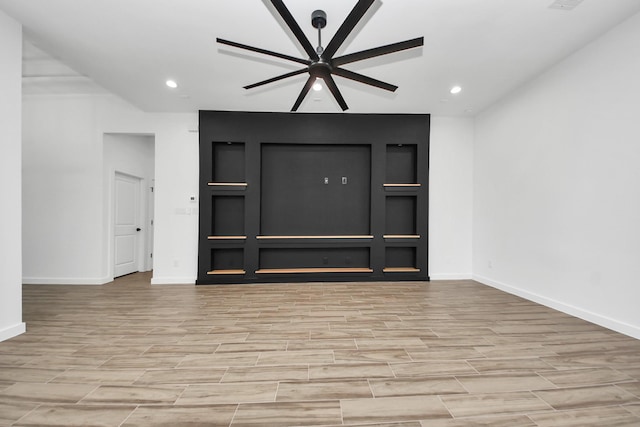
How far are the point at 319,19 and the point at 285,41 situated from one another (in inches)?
23.2

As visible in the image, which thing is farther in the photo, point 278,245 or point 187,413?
point 278,245

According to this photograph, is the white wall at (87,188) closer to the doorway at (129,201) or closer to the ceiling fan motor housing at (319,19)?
the doorway at (129,201)

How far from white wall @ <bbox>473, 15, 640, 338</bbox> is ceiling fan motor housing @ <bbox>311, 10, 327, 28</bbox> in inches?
116

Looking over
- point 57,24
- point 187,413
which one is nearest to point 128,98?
point 57,24

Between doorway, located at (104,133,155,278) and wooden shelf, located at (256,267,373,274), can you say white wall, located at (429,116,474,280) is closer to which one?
wooden shelf, located at (256,267,373,274)

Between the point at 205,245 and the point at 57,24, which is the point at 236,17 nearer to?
the point at 57,24

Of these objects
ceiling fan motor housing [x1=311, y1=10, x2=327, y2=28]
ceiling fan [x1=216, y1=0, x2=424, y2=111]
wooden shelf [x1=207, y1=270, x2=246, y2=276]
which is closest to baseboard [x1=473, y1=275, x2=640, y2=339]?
ceiling fan [x1=216, y1=0, x2=424, y2=111]

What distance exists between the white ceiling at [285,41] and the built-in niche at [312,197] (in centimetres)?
70

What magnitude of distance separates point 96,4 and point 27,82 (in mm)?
3647

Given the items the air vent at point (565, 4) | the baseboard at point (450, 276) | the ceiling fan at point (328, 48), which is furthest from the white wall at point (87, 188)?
the air vent at point (565, 4)

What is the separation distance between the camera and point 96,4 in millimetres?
2447

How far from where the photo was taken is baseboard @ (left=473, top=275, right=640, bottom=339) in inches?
101

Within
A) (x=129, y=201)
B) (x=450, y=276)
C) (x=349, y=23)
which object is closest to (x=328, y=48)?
(x=349, y=23)

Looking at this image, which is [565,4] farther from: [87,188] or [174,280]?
[87,188]
